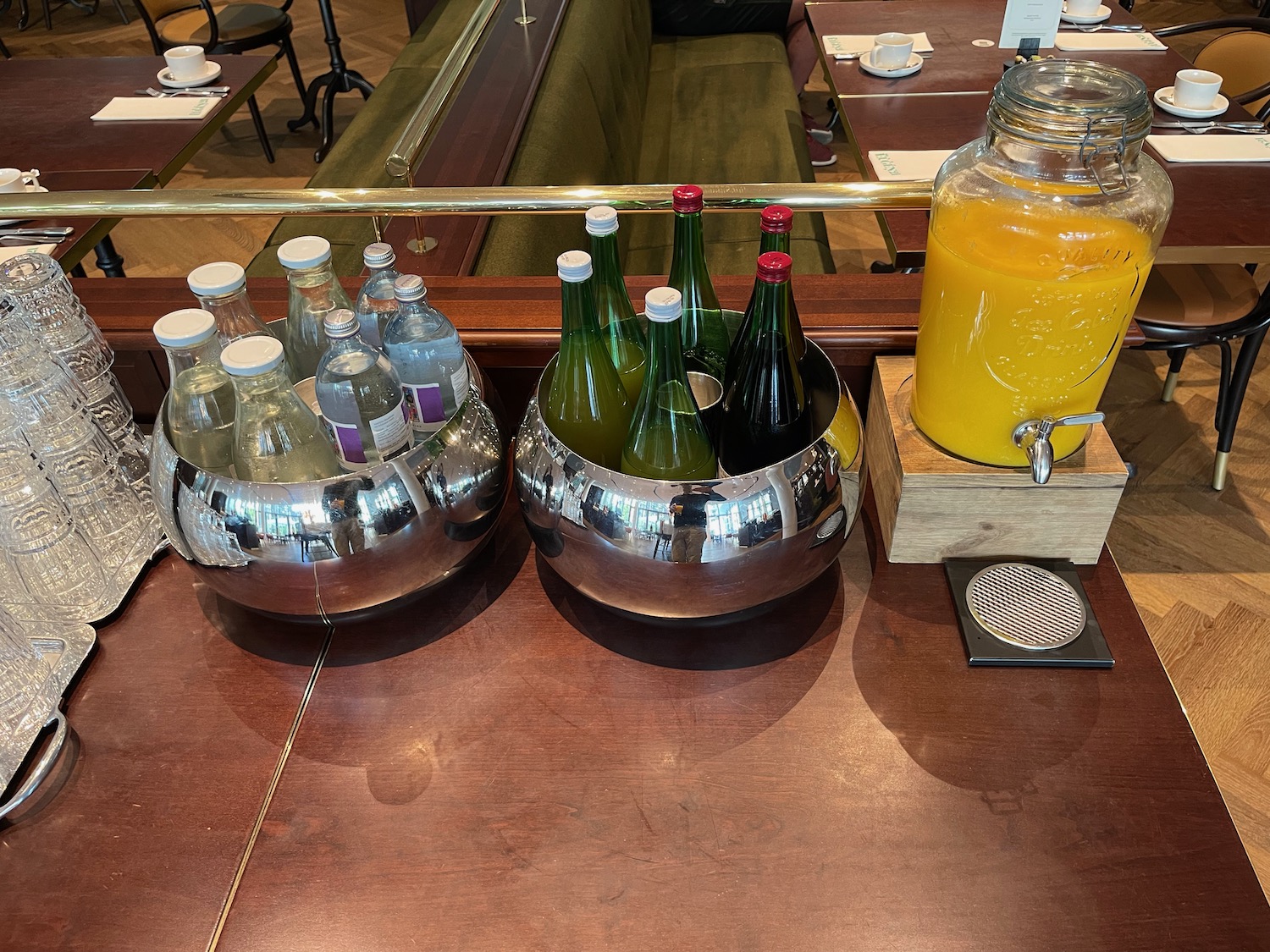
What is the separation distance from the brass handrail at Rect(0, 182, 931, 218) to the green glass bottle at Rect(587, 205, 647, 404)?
4cm

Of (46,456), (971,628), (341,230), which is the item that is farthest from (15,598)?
(341,230)

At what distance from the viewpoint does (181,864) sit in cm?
46

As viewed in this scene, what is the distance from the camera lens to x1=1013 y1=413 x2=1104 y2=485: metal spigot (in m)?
0.51

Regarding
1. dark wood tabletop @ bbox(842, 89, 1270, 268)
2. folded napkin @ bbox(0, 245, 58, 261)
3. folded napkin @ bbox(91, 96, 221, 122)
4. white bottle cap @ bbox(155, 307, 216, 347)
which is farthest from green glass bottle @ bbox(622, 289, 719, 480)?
folded napkin @ bbox(91, 96, 221, 122)

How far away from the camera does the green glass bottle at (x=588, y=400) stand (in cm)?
54

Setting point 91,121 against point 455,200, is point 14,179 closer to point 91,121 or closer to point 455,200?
point 91,121

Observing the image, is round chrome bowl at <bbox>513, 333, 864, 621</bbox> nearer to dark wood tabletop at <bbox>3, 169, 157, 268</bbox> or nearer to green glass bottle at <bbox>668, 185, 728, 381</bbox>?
green glass bottle at <bbox>668, 185, 728, 381</bbox>

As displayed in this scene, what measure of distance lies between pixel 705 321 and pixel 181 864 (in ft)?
1.42

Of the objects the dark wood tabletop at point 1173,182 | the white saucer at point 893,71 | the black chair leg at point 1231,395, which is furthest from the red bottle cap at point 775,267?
the white saucer at point 893,71

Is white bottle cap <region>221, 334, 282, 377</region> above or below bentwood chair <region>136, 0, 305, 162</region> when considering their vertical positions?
above

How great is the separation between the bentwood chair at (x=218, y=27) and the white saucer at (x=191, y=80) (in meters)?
0.65

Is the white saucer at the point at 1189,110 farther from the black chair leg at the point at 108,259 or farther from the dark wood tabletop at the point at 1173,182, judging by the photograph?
the black chair leg at the point at 108,259

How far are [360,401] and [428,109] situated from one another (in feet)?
1.01

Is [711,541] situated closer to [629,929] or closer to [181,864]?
[629,929]
